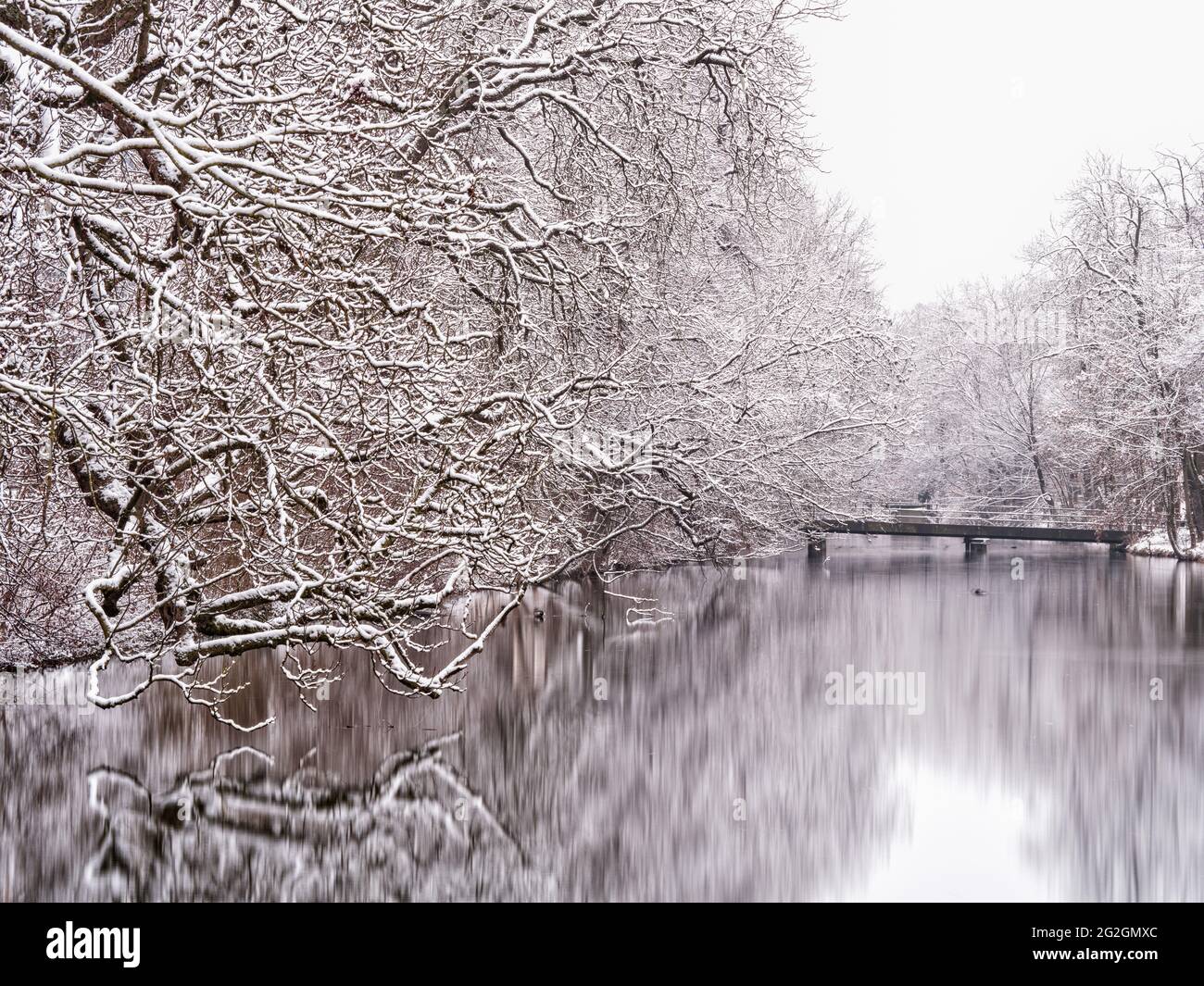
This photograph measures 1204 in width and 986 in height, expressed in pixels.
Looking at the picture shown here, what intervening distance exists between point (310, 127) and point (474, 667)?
808 centimetres

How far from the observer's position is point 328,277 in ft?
23.5

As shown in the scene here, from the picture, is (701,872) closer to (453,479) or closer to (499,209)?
(453,479)

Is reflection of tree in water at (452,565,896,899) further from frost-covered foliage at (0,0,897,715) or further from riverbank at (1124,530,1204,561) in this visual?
riverbank at (1124,530,1204,561)

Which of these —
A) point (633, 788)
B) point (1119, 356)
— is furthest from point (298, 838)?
point (1119, 356)

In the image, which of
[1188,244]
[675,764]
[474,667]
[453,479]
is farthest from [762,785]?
[1188,244]

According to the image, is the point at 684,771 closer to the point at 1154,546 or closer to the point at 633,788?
the point at 633,788

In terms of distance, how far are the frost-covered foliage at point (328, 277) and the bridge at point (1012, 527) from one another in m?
19.2

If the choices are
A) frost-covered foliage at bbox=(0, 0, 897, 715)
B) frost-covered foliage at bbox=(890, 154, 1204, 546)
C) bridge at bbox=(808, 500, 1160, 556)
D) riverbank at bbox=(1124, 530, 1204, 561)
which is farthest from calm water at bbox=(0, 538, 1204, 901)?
riverbank at bbox=(1124, 530, 1204, 561)

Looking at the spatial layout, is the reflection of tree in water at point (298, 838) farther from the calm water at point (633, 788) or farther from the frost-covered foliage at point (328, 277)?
Answer: the frost-covered foliage at point (328, 277)

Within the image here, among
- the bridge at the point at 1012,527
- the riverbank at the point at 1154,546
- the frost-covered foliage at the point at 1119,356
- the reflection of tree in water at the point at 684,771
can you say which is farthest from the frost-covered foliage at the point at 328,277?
the riverbank at the point at 1154,546

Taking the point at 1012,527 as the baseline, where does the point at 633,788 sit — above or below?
below

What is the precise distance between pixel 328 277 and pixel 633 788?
4.34m

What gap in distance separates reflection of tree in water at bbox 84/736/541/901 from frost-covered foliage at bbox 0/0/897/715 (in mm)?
796

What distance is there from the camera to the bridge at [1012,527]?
3509 centimetres
